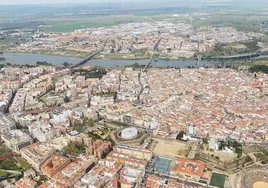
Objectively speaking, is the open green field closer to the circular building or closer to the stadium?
the stadium

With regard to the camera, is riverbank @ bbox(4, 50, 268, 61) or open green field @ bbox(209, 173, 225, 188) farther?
riverbank @ bbox(4, 50, 268, 61)

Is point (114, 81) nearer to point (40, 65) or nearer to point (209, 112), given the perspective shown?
point (209, 112)

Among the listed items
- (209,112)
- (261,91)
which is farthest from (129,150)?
(261,91)

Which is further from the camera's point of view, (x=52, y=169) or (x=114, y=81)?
(x=114, y=81)

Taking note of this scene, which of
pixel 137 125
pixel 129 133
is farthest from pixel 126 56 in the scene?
pixel 129 133

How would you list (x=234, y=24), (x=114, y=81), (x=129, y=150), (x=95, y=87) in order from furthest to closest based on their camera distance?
(x=234, y=24) → (x=114, y=81) → (x=95, y=87) → (x=129, y=150)

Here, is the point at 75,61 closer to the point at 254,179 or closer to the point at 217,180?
the point at 217,180

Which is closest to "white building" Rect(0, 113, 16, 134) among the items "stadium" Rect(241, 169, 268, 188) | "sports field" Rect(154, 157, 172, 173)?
"sports field" Rect(154, 157, 172, 173)
